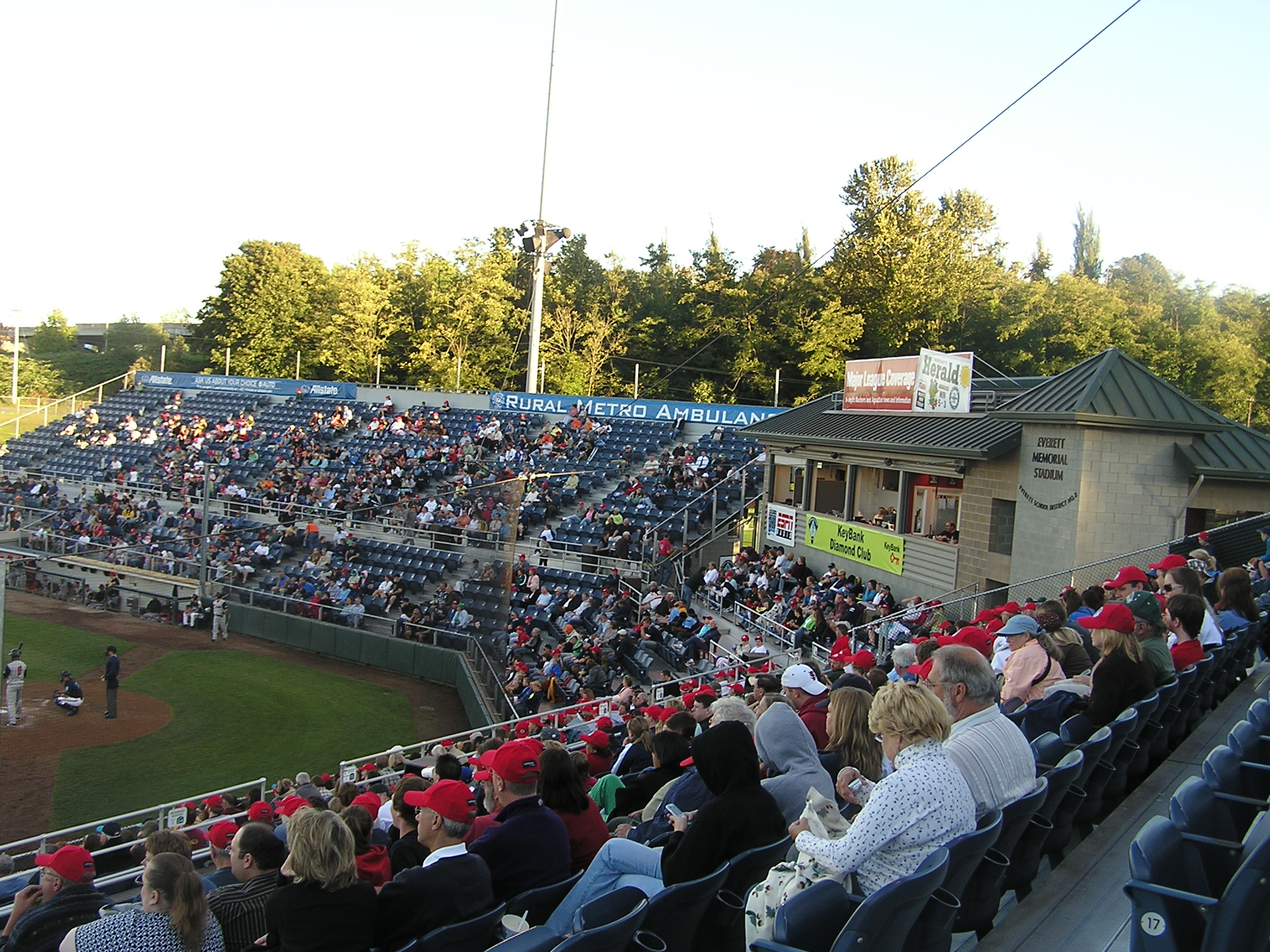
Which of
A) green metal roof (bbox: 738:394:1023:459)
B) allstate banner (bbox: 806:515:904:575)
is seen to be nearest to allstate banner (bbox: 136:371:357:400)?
green metal roof (bbox: 738:394:1023:459)

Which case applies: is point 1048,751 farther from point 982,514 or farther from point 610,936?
point 982,514

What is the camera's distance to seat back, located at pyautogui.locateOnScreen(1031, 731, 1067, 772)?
4715 mm

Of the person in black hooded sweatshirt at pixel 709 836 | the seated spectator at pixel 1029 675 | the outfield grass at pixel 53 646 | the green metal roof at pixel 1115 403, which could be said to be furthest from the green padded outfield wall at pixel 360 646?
the person in black hooded sweatshirt at pixel 709 836

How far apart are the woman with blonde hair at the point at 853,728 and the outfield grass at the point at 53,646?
1884 centimetres

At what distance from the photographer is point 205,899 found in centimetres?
398

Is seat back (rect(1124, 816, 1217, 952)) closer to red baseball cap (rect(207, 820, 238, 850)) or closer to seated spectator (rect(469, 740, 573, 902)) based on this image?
seated spectator (rect(469, 740, 573, 902))

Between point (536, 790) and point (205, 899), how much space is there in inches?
53.9

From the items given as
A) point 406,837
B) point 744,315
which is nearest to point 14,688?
point 406,837

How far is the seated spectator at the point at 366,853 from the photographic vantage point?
471cm

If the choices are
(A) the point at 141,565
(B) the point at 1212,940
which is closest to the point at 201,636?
(A) the point at 141,565

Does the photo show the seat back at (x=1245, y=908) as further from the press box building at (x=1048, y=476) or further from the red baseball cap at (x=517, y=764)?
the press box building at (x=1048, y=476)

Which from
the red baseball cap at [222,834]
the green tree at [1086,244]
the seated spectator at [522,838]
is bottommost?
the red baseball cap at [222,834]

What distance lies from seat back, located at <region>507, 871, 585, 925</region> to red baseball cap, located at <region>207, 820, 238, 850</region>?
11.3 ft

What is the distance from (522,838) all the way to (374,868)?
112 centimetres
